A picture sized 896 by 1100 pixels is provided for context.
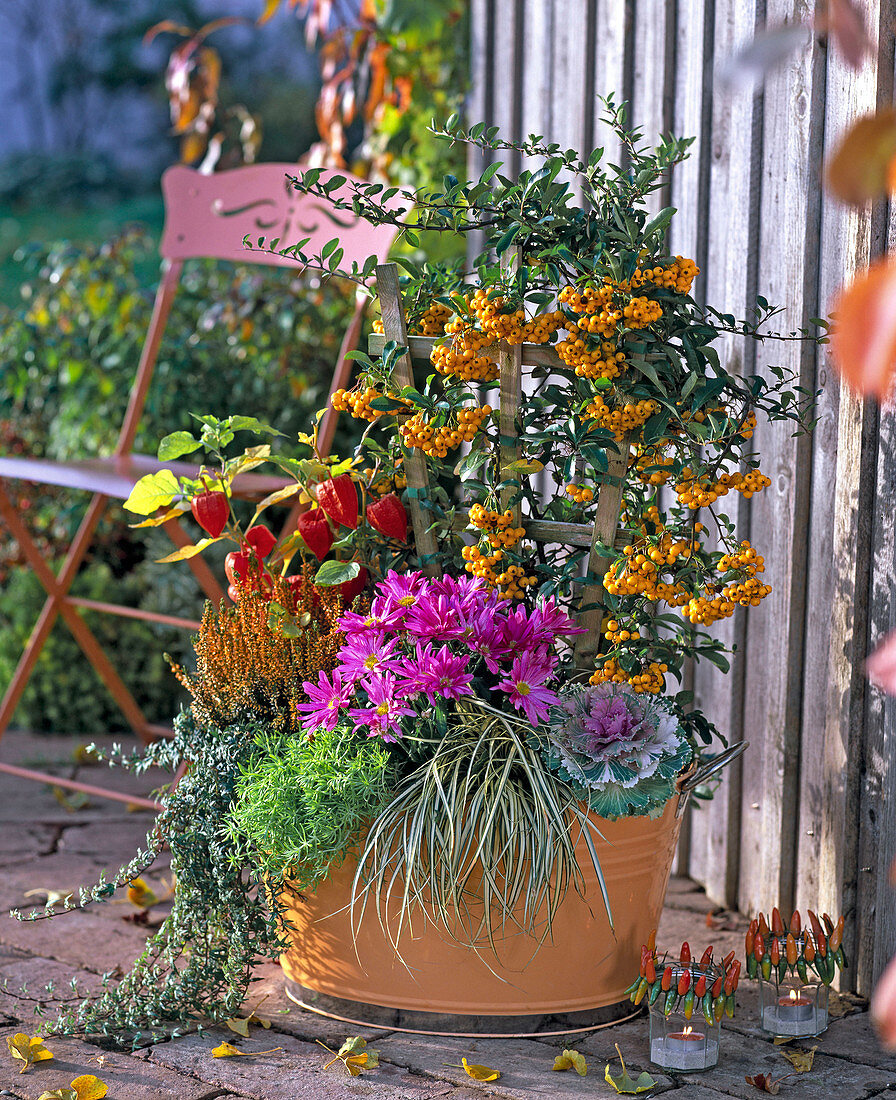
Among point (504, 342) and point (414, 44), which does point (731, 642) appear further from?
point (414, 44)

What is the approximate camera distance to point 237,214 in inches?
103

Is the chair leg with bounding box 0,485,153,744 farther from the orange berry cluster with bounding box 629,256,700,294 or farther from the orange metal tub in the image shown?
the orange berry cluster with bounding box 629,256,700,294

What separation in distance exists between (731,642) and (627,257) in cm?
83

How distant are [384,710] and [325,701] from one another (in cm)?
10

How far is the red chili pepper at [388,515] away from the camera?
1.92 meters

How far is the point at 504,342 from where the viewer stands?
1809 mm

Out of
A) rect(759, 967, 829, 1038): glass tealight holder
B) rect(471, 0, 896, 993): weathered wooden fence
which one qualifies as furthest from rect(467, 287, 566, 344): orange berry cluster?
rect(759, 967, 829, 1038): glass tealight holder

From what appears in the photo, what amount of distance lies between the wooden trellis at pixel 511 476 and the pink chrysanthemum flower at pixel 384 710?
0.86 ft

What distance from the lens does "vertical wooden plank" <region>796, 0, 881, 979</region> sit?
187 centimetres

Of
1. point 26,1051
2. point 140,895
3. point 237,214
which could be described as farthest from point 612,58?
point 26,1051

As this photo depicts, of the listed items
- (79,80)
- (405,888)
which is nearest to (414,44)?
(405,888)

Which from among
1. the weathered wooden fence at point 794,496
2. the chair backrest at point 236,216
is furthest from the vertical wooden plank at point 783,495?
the chair backrest at point 236,216

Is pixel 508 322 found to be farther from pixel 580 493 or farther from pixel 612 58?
pixel 612 58

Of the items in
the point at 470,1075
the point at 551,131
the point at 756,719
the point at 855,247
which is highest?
the point at 551,131
